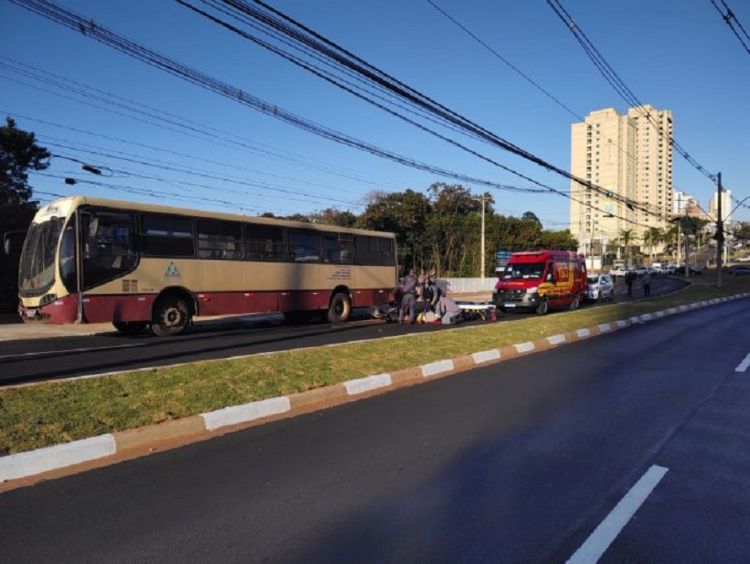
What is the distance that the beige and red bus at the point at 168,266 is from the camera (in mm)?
13031

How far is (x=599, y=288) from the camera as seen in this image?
1282 inches

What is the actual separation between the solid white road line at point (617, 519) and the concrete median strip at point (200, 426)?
378 cm

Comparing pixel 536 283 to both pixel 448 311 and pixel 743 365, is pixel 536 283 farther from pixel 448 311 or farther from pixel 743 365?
pixel 743 365

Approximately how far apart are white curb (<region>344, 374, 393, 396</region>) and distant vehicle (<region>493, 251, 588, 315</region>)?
51.7 feet

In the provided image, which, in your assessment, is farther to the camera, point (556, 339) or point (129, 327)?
point (129, 327)

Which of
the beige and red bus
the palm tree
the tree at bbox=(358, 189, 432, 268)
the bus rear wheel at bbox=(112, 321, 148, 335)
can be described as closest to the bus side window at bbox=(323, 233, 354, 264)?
the beige and red bus

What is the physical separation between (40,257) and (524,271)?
57.0ft

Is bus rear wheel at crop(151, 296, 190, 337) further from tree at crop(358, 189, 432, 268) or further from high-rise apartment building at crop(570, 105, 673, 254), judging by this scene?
tree at crop(358, 189, 432, 268)

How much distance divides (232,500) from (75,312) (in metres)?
10.3

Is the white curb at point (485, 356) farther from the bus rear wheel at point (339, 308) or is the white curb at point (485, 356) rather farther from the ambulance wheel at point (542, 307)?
the ambulance wheel at point (542, 307)

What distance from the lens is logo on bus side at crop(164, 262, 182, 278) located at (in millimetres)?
14641

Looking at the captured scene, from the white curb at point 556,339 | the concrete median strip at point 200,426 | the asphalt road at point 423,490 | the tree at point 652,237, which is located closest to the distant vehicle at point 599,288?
the white curb at point 556,339

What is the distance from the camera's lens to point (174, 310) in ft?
48.9

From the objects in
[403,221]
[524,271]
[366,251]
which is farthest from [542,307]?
[403,221]
